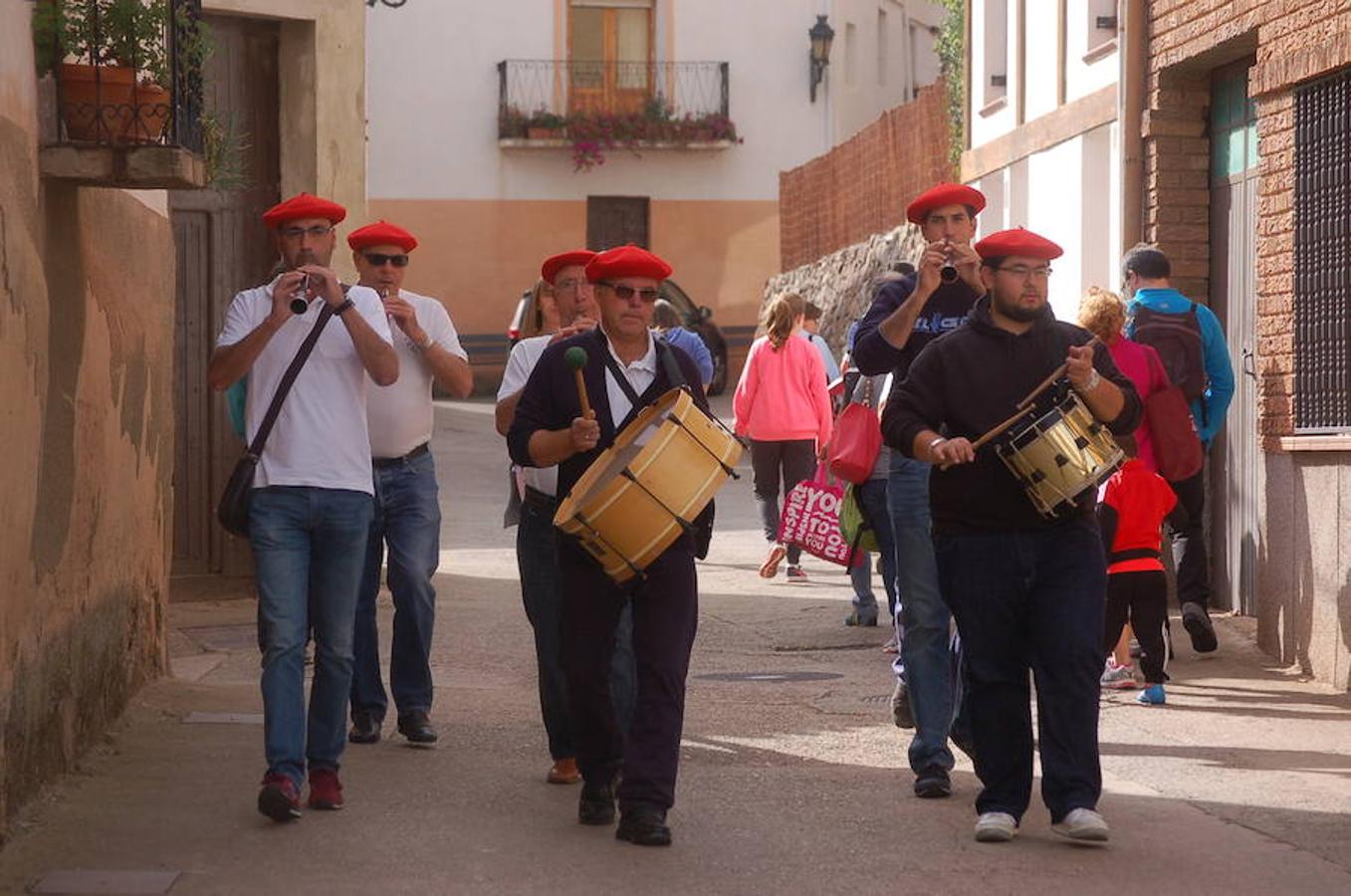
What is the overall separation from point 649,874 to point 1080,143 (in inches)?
424

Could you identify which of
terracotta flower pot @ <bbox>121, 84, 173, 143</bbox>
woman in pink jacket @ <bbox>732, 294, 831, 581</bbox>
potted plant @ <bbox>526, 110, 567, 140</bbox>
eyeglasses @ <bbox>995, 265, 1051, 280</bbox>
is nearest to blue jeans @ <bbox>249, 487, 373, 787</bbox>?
terracotta flower pot @ <bbox>121, 84, 173, 143</bbox>

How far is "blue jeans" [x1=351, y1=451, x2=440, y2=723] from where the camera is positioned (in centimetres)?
943

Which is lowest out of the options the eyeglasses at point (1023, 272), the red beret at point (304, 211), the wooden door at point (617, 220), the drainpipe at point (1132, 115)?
the eyeglasses at point (1023, 272)

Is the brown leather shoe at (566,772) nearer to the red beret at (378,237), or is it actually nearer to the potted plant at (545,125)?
the red beret at (378,237)

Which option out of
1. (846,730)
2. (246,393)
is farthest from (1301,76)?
(246,393)

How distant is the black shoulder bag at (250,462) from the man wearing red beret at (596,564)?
68 centimetres

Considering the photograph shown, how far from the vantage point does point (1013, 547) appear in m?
7.74

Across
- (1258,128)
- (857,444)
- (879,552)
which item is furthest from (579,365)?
(1258,128)

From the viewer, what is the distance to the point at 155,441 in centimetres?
1077

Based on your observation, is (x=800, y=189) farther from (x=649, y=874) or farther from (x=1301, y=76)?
(x=649, y=874)

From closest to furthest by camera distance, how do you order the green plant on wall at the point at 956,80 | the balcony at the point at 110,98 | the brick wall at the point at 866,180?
the balcony at the point at 110,98 → the green plant on wall at the point at 956,80 → the brick wall at the point at 866,180

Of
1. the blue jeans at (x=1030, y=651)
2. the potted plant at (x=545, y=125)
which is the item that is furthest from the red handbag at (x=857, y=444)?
the potted plant at (x=545, y=125)

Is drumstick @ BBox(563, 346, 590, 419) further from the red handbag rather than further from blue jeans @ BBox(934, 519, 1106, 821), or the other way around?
the red handbag

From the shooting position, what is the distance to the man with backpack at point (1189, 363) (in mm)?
11961
